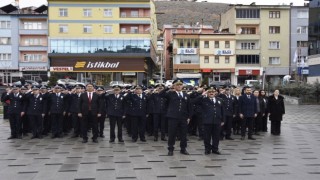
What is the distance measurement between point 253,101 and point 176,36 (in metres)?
51.8

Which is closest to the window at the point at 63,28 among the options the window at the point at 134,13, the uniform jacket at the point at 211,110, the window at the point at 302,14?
the window at the point at 134,13

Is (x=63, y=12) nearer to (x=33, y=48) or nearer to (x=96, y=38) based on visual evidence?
(x=96, y=38)

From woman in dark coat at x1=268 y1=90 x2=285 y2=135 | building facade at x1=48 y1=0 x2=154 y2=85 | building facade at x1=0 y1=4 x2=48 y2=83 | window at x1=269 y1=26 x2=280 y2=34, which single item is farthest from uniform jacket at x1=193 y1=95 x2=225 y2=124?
window at x1=269 y1=26 x2=280 y2=34

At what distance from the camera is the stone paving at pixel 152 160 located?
360 inches

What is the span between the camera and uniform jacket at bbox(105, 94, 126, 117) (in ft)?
47.2

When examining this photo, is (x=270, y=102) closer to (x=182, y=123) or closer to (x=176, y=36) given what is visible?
(x=182, y=123)

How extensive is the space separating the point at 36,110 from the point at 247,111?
7.26 m

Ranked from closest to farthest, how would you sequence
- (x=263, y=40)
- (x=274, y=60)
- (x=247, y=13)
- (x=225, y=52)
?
(x=225, y=52), (x=263, y=40), (x=247, y=13), (x=274, y=60)

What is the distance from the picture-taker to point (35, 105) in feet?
50.3

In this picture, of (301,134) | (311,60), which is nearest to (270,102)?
(301,134)

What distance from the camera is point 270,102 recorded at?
17.5 m

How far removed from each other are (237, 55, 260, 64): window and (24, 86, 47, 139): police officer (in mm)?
53665

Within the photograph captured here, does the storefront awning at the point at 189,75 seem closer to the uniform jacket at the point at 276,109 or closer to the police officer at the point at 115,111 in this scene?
the uniform jacket at the point at 276,109

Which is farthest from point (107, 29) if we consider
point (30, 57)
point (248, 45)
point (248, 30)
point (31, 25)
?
point (248, 30)
